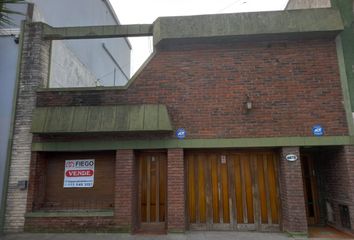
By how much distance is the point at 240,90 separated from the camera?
711cm

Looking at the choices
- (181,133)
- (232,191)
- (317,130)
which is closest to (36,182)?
(181,133)

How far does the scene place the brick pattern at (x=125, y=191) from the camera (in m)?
6.62

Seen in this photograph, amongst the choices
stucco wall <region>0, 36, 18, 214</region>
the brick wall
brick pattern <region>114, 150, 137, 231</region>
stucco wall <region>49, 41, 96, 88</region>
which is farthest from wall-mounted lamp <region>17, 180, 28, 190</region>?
stucco wall <region>49, 41, 96, 88</region>

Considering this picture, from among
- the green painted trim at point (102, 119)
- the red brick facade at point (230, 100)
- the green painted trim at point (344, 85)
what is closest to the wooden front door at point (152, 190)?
the red brick facade at point (230, 100)

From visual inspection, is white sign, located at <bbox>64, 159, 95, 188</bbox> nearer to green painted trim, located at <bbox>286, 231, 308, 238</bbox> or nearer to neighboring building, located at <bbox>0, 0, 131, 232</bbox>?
neighboring building, located at <bbox>0, 0, 131, 232</bbox>

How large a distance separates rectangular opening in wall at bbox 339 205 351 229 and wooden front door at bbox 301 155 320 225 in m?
0.82

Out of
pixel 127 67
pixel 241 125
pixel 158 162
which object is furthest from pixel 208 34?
pixel 127 67

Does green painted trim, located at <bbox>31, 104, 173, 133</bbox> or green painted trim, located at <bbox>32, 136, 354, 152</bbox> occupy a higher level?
green painted trim, located at <bbox>31, 104, 173, 133</bbox>

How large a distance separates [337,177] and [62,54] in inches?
362

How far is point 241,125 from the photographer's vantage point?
693cm

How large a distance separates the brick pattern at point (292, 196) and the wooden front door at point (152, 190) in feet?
10.4

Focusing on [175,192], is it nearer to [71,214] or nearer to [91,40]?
[71,214]

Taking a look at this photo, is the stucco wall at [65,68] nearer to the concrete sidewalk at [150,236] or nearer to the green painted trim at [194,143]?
the green painted trim at [194,143]

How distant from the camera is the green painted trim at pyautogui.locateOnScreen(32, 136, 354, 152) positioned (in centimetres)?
664
